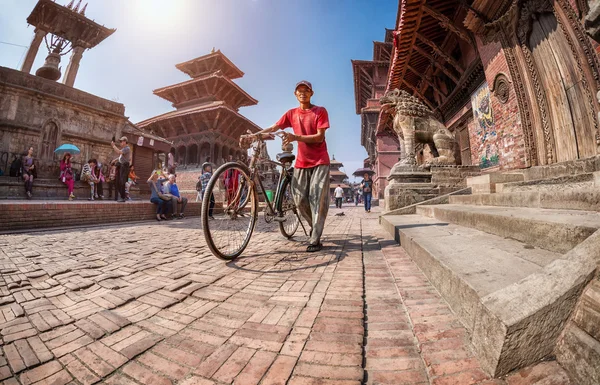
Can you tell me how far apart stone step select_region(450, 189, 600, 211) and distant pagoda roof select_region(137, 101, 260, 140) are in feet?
68.0

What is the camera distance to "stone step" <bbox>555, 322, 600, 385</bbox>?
642 mm

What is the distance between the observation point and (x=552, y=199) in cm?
215

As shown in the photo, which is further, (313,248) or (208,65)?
(208,65)

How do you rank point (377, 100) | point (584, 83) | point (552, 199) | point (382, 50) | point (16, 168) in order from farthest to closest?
point (377, 100) → point (382, 50) → point (16, 168) → point (584, 83) → point (552, 199)

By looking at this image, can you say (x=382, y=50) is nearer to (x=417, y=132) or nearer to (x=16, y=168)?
(x=417, y=132)

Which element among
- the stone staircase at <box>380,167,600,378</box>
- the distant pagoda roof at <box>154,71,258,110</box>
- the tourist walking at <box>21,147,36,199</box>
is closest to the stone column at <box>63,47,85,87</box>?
the distant pagoda roof at <box>154,71,258,110</box>

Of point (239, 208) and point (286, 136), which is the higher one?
point (286, 136)

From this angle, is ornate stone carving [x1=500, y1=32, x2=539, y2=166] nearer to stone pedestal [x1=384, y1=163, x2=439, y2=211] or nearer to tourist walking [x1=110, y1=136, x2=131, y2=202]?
stone pedestal [x1=384, y1=163, x2=439, y2=211]

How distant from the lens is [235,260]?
254cm

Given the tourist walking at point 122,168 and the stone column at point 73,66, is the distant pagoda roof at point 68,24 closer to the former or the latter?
the stone column at point 73,66

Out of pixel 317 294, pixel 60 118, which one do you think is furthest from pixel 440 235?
pixel 60 118

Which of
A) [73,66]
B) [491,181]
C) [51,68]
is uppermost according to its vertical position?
[73,66]

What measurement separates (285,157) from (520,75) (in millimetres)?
5207

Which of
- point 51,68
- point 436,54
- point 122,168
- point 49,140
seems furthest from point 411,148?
point 51,68
